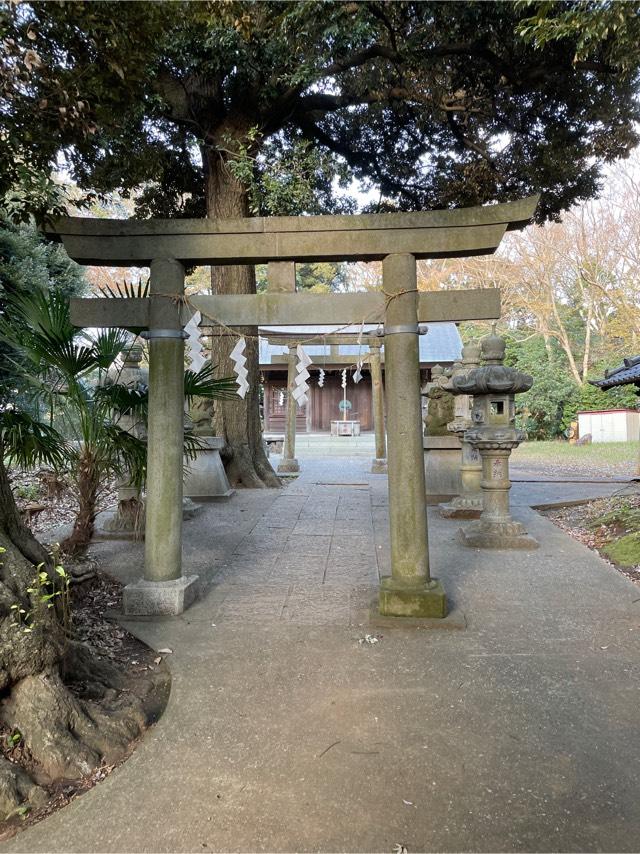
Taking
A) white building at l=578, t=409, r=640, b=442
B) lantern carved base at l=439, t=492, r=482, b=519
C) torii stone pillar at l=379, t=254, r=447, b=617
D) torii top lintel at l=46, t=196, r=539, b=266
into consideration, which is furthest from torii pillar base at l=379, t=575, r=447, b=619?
white building at l=578, t=409, r=640, b=442

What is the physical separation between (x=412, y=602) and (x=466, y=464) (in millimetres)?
4190

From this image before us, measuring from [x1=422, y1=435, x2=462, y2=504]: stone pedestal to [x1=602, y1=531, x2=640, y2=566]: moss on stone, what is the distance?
2918mm

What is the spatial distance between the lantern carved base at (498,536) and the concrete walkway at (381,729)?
94cm

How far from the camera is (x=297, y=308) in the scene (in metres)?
3.66

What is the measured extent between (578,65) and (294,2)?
410 cm

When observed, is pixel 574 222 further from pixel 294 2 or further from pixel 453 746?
pixel 453 746

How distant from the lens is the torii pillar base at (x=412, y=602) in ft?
11.4

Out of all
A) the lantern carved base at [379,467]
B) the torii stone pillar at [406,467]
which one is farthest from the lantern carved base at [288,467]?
the torii stone pillar at [406,467]

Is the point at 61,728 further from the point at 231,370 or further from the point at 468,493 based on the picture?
the point at 231,370

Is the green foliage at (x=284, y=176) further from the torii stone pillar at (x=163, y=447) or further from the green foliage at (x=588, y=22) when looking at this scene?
the torii stone pillar at (x=163, y=447)

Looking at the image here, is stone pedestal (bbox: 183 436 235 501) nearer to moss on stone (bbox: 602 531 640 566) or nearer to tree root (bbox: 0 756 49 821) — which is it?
moss on stone (bbox: 602 531 640 566)

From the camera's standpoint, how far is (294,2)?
5.98 metres

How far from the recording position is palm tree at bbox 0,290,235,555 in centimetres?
402

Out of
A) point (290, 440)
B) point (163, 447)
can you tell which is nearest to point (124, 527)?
point (163, 447)
